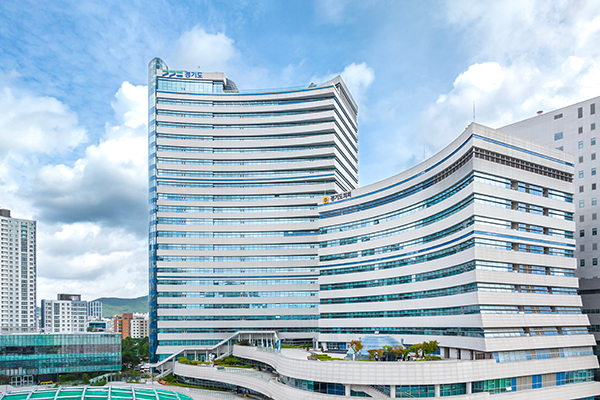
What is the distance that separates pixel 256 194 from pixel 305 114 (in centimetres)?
2419

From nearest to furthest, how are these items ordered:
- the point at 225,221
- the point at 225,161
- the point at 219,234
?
1. the point at 219,234
2. the point at 225,221
3. the point at 225,161

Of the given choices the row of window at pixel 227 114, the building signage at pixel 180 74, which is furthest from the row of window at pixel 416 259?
the building signage at pixel 180 74

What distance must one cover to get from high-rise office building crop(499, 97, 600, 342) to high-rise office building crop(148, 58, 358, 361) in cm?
4918

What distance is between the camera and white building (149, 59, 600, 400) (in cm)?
5188

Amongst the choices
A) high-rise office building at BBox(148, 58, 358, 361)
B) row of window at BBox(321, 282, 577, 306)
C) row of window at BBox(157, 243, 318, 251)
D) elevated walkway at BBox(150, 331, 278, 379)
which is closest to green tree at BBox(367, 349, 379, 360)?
row of window at BBox(321, 282, 577, 306)

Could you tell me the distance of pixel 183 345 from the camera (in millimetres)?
98438

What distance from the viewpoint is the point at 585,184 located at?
239 feet

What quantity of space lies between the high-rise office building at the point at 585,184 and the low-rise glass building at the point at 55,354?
9974 centimetres

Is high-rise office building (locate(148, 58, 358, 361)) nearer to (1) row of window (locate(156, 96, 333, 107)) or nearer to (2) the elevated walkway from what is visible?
(1) row of window (locate(156, 96, 333, 107))

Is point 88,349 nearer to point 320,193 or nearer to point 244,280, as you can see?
point 244,280

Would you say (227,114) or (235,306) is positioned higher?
(227,114)

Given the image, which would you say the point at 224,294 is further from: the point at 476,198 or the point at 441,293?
the point at 476,198

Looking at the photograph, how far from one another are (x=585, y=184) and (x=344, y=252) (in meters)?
44.3

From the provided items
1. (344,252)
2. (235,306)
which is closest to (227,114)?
(235,306)
